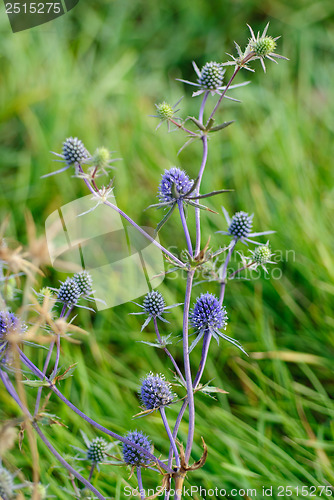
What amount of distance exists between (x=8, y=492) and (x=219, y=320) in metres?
0.75

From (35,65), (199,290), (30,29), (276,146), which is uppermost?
(30,29)

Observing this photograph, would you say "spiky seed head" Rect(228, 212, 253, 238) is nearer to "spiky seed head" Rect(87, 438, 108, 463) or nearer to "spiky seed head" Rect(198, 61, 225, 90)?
"spiky seed head" Rect(198, 61, 225, 90)

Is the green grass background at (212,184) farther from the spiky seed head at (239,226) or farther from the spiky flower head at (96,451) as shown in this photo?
the spiky seed head at (239,226)

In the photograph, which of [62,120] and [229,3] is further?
[229,3]

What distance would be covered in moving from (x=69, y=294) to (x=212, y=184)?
231 cm

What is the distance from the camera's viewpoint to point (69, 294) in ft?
5.03

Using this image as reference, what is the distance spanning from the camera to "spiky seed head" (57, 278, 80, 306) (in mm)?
1521

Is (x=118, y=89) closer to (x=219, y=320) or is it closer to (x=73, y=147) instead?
(x=73, y=147)

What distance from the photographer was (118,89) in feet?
16.1

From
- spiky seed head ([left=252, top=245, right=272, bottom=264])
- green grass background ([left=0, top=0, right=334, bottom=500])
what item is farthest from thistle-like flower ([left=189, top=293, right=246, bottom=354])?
green grass background ([left=0, top=0, right=334, bottom=500])

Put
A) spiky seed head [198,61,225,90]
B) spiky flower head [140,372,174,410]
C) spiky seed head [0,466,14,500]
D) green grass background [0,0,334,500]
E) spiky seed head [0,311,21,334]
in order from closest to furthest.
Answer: spiky seed head [0,466,14,500] < spiky seed head [0,311,21,334] < spiky flower head [140,372,174,410] < spiky seed head [198,61,225,90] < green grass background [0,0,334,500]

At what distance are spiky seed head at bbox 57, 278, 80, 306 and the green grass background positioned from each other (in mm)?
877

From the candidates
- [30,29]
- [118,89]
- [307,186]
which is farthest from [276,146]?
[30,29]

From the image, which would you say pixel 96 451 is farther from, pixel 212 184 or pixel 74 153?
pixel 212 184
